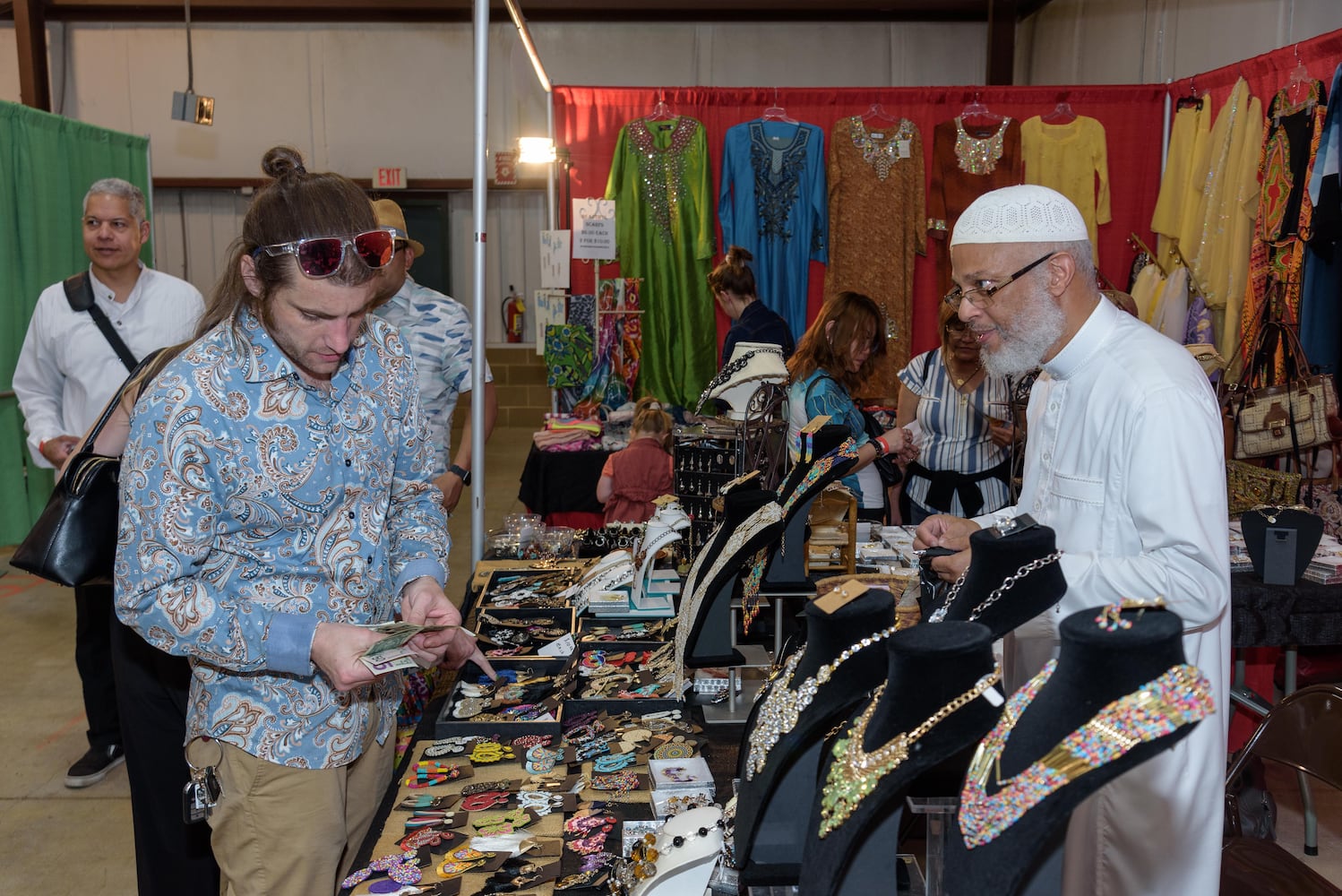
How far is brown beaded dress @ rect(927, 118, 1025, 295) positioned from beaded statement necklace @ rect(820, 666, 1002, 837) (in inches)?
237

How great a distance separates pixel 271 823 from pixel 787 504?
109 cm

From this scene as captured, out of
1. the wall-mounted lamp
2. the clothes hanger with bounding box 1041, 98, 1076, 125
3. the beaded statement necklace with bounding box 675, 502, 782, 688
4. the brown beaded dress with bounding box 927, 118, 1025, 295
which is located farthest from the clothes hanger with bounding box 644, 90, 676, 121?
the beaded statement necklace with bounding box 675, 502, 782, 688

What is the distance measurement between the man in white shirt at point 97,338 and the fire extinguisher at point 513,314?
22.1 ft

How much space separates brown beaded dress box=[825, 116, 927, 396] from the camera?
6719 millimetres

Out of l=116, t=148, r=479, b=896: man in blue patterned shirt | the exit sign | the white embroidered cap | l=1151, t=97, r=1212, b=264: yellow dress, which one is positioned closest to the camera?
l=116, t=148, r=479, b=896: man in blue patterned shirt

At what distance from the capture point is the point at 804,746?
4.06ft

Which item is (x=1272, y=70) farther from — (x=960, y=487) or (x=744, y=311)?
(x=960, y=487)

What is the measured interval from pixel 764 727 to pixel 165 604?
2.59 feet

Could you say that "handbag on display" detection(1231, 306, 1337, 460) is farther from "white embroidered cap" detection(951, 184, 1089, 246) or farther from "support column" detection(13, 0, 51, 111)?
"support column" detection(13, 0, 51, 111)

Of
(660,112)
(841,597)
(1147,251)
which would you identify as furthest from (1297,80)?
(841,597)

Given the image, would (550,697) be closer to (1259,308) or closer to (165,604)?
(165,604)

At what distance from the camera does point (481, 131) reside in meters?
3.04

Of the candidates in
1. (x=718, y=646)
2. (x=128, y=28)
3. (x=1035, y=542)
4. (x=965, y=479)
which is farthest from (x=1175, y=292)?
(x=128, y=28)

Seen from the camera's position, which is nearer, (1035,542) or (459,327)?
(1035,542)
